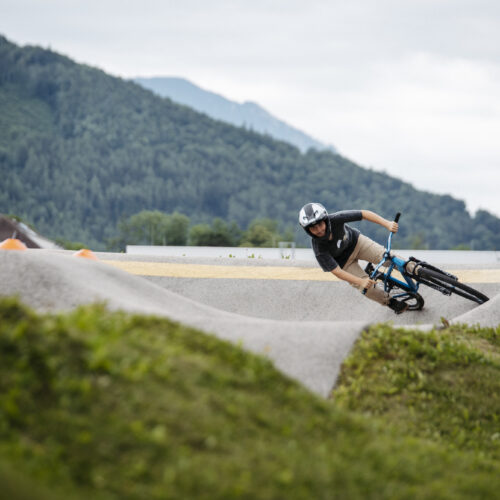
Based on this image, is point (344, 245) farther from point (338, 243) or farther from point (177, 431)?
point (177, 431)

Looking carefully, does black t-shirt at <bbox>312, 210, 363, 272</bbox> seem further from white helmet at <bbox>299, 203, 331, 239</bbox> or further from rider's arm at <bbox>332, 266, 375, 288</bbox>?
white helmet at <bbox>299, 203, 331, 239</bbox>

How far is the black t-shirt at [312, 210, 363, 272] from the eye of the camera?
Result: 35.7ft

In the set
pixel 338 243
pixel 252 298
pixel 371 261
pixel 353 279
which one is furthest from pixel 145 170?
pixel 353 279

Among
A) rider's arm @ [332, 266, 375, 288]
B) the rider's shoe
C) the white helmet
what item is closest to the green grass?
rider's arm @ [332, 266, 375, 288]

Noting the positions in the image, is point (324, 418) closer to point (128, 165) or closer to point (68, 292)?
point (68, 292)

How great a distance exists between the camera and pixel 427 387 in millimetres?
6867

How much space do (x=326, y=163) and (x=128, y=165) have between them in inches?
1619

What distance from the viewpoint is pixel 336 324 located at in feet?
25.7

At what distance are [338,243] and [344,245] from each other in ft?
0.54

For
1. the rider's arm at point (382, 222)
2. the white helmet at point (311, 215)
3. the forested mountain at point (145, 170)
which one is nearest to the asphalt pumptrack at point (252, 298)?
the rider's arm at point (382, 222)

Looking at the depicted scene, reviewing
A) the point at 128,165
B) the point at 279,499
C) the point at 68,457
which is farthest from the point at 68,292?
the point at 128,165

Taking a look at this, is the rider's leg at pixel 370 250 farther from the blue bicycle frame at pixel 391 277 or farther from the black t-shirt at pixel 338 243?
the blue bicycle frame at pixel 391 277

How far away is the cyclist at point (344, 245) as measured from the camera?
10.6 meters

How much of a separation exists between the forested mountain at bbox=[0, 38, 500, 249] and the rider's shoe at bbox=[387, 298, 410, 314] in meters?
92.2
